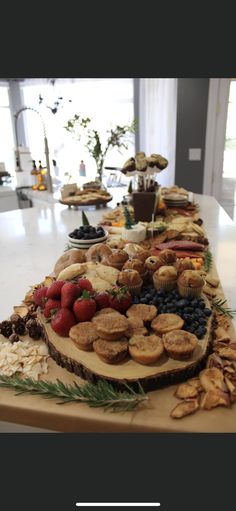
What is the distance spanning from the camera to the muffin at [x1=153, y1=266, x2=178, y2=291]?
993 millimetres

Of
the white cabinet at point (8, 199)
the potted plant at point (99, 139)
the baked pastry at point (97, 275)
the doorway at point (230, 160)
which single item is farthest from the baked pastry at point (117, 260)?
the doorway at point (230, 160)

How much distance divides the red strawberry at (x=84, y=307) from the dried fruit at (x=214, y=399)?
31cm

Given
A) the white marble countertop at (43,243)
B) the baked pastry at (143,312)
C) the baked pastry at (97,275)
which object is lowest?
the white marble countertop at (43,243)

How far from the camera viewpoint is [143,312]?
→ 89 centimetres

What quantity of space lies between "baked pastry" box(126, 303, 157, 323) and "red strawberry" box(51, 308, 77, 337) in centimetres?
14

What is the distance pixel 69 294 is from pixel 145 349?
0.23m

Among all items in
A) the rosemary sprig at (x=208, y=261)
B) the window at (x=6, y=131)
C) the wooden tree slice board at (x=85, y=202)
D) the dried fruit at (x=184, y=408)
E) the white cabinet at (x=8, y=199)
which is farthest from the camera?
the window at (x=6, y=131)

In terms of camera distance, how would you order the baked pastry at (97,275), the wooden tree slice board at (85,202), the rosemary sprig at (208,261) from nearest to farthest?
1. the baked pastry at (97,275)
2. the rosemary sprig at (208,261)
3. the wooden tree slice board at (85,202)

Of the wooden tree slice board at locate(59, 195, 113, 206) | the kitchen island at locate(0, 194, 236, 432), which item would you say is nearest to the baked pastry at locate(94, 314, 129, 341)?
the kitchen island at locate(0, 194, 236, 432)

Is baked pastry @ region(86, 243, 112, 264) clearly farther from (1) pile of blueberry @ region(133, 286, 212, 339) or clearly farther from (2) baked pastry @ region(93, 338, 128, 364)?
(2) baked pastry @ region(93, 338, 128, 364)

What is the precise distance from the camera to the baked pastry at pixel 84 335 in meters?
0.80

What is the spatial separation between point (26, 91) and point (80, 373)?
20.2ft

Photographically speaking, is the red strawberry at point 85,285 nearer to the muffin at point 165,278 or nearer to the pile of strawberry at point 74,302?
the pile of strawberry at point 74,302
